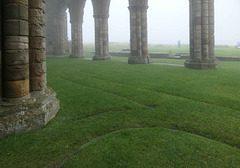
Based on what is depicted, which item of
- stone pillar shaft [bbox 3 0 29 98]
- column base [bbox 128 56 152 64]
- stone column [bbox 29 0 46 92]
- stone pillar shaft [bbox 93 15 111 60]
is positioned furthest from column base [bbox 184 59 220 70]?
stone pillar shaft [bbox 3 0 29 98]

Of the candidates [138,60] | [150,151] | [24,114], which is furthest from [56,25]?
[150,151]

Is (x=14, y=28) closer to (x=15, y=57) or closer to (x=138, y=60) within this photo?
(x=15, y=57)

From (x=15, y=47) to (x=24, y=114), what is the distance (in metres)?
1.15

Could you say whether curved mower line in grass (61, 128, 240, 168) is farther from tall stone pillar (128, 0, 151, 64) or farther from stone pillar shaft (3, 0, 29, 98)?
tall stone pillar (128, 0, 151, 64)

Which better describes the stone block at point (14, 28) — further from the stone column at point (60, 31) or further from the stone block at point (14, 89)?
the stone column at point (60, 31)

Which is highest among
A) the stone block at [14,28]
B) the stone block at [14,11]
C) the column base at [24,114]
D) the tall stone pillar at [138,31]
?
the tall stone pillar at [138,31]

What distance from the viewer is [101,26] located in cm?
2016

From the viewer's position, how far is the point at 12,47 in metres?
3.64

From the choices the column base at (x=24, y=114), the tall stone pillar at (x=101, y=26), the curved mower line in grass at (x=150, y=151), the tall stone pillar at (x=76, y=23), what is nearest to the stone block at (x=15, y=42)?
the column base at (x=24, y=114)

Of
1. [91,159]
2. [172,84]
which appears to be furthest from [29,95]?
[172,84]

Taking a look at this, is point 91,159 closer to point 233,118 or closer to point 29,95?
point 29,95

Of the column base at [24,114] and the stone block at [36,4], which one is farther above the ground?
the stone block at [36,4]

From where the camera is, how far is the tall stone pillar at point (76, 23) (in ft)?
76.4

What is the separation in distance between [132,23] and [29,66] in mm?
13161
